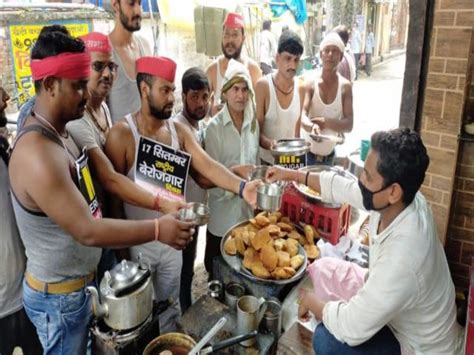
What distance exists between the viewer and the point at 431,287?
204cm

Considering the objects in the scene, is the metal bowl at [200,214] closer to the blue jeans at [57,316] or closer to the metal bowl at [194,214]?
the metal bowl at [194,214]

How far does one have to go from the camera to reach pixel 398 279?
6.38 feet

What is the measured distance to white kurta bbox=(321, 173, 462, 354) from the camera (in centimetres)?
196

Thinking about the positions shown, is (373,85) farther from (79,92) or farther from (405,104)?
(79,92)

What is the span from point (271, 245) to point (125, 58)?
7.11 ft

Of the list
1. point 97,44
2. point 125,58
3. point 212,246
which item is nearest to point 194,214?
point 212,246

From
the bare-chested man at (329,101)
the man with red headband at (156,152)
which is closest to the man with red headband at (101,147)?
the man with red headband at (156,152)

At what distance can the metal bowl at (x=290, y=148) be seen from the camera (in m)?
3.53

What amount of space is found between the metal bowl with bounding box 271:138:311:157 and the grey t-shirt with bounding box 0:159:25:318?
2.08 meters

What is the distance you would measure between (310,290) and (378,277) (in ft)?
3.32

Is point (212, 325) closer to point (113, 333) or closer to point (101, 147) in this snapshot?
point (113, 333)

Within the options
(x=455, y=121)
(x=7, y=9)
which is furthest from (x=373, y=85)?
(x=455, y=121)

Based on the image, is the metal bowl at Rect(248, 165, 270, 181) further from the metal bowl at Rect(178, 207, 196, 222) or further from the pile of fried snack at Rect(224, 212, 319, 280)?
the metal bowl at Rect(178, 207, 196, 222)

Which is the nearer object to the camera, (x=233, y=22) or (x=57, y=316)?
(x=57, y=316)
